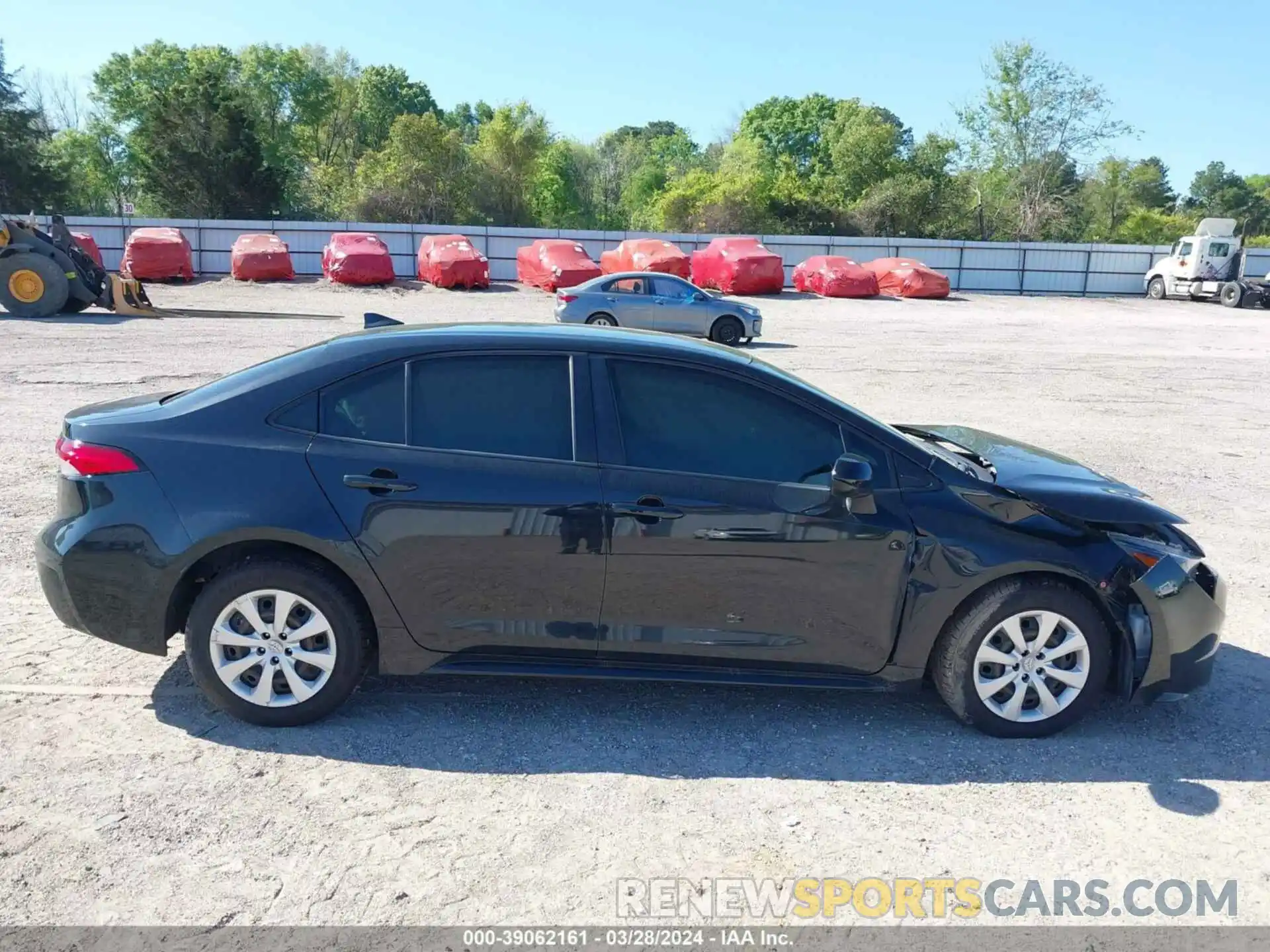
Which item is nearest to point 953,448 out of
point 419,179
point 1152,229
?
point 419,179

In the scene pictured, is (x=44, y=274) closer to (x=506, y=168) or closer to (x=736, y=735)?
(x=736, y=735)

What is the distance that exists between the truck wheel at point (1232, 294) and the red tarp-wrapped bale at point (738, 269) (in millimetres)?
16779

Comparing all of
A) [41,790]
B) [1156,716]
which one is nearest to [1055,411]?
[1156,716]

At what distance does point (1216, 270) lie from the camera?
36125 mm

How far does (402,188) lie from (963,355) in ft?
122

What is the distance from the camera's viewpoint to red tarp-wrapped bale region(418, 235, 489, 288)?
30.8 metres

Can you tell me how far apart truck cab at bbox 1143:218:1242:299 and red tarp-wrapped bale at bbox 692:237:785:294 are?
656 inches

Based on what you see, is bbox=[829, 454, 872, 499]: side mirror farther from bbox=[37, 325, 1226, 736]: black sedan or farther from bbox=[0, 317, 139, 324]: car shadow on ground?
bbox=[0, 317, 139, 324]: car shadow on ground

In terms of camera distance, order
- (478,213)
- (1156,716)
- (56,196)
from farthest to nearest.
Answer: (478,213)
(56,196)
(1156,716)

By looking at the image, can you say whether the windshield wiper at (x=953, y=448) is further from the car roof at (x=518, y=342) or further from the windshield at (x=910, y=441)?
the car roof at (x=518, y=342)

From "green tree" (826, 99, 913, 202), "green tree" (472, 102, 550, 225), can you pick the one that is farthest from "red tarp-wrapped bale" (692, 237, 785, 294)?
"green tree" (826, 99, 913, 202)

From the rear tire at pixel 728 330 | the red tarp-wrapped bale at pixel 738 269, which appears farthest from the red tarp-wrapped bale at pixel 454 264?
the rear tire at pixel 728 330

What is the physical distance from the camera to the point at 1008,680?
391cm

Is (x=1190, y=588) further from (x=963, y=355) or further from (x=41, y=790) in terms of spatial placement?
(x=963, y=355)
